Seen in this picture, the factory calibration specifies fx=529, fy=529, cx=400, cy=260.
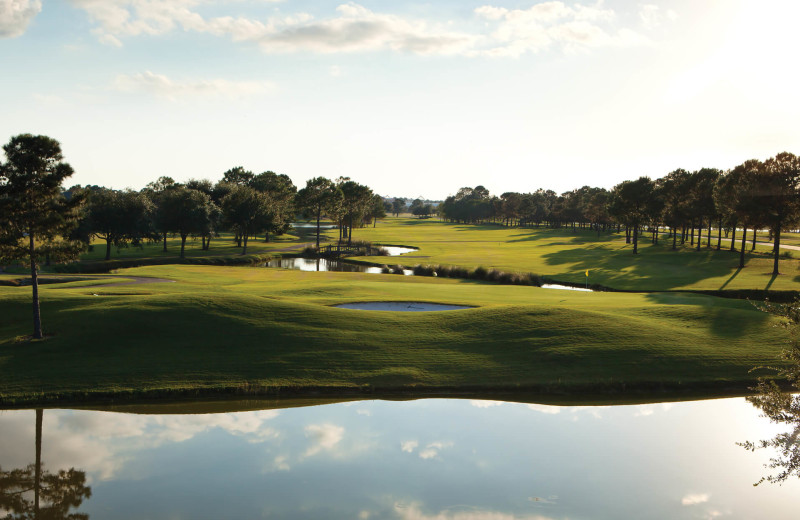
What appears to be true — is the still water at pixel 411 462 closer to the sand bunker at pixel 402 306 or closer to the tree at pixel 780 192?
the sand bunker at pixel 402 306

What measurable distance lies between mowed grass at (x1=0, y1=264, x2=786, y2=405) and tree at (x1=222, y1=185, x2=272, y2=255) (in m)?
61.9

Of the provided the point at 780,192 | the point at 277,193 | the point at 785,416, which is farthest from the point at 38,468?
the point at 277,193

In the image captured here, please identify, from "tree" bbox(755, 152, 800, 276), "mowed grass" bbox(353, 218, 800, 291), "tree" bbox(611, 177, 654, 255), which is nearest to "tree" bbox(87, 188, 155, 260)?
"mowed grass" bbox(353, 218, 800, 291)

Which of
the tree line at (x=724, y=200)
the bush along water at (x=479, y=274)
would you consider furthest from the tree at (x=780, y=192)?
the bush along water at (x=479, y=274)

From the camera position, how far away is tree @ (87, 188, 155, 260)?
80.0 m

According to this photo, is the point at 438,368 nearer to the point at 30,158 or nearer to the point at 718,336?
the point at 718,336

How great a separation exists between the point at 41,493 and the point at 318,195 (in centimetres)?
10325

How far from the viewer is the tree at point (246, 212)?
98438 millimetres

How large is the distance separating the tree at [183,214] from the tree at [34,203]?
196ft

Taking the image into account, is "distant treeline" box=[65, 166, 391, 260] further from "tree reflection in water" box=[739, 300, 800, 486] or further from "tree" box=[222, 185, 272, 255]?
"tree reflection in water" box=[739, 300, 800, 486]

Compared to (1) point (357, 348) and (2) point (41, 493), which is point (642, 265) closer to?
(1) point (357, 348)

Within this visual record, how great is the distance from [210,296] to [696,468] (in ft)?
96.9

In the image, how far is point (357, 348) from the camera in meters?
30.1

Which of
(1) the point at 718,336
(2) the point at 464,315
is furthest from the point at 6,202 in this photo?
(1) the point at 718,336
